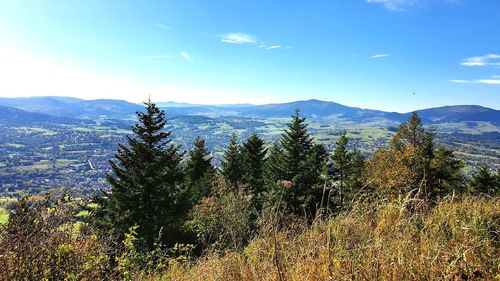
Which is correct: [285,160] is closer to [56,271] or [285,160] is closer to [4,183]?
[56,271]

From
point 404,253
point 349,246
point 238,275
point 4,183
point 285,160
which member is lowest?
point 4,183

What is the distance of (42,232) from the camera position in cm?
450

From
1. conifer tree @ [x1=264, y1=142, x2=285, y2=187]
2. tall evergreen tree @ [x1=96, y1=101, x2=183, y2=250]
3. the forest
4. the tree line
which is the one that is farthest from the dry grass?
conifer tree @ [x1=264, y1=142, x2=285, y2=187]

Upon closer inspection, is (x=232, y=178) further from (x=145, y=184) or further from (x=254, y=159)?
(x=145, y=184)

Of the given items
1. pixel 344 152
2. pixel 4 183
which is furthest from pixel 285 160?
pixel 4 183

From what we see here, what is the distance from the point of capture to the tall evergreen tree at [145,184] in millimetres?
24375

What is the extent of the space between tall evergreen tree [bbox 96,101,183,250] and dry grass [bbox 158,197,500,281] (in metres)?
20.8

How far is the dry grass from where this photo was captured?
115 inches

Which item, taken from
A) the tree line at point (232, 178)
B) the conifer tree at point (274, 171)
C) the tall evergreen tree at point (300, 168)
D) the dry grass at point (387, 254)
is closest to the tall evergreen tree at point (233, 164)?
the tree line at point (232, 178)

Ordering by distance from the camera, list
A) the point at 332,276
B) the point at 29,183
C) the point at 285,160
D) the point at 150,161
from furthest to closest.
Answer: the point at 29,183
the point at 285,160
the point at 150,161
the point at 332,276

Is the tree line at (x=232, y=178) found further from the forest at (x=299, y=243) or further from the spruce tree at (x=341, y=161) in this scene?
the forest at (x=299, y=243)

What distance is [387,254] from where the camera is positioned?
3.18 metres

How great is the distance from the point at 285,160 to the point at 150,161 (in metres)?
15.5

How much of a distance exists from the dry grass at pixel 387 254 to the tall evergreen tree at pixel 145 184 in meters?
20.8
